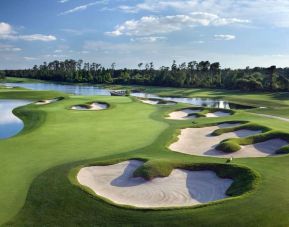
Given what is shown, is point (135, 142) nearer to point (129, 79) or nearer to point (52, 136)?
point (52, 136)

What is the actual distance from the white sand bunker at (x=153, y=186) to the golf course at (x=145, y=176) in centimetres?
6

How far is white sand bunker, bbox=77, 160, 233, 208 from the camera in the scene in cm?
2112

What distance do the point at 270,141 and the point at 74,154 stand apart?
58.0 feet

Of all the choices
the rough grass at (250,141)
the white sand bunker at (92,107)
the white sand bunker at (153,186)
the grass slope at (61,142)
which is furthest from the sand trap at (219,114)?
the white sand bunker at (153,186)

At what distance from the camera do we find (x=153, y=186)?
920 inches

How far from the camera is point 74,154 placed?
100.0ft

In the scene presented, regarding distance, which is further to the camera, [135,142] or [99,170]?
[135,142]

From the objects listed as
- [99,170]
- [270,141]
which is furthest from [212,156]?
[99,170]

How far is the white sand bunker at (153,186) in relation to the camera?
69.3 feet

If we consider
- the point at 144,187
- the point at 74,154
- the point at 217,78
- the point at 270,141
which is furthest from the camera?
the point at 217,78

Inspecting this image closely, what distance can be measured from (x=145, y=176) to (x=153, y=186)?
1.28 m

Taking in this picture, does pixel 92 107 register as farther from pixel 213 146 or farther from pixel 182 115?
pixel 213 146

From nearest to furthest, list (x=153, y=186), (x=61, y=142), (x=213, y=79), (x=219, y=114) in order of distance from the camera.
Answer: (x=153, y=186) → (x=61, y=142) → (x=219, y=114) → (x=213, y=79)

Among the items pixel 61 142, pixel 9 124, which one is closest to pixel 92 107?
pixel 9 124
